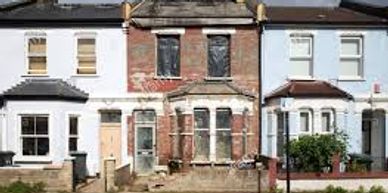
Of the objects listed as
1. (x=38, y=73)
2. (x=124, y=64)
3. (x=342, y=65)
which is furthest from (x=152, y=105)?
(x=342, y=65)

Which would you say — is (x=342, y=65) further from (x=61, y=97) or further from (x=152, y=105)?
(x=61, y=97)

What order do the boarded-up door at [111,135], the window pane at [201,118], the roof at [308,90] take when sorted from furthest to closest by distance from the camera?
the boarded-up door at [111,135] < the window pane at [201,118] < the roof at [308,90]

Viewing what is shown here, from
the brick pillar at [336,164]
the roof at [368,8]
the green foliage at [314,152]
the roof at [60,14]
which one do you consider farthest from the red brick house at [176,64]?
the roof at [368,8]

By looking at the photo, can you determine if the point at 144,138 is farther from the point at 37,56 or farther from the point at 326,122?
the point at 326,122

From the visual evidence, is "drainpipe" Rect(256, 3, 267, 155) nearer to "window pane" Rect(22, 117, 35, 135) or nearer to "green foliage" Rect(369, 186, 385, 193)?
"green foliage" Rect(369, 186, 385, 193)

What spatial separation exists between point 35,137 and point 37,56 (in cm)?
382

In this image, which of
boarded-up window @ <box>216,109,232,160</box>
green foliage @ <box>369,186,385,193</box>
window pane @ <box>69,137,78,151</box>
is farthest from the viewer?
window pane @ <box>69,137,78,151</box>

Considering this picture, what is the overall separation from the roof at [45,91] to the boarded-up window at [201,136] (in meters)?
5.03

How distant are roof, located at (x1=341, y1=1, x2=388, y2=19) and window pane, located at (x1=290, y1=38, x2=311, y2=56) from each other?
3.52 metres

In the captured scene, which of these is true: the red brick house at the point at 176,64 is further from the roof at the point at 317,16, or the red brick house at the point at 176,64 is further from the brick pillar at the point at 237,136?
the roof at the point at 317,16

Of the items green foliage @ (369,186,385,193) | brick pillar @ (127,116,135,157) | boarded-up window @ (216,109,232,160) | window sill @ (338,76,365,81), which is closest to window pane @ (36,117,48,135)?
brick pillar @ (127,116,135,157)

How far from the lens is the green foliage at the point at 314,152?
1336 inches

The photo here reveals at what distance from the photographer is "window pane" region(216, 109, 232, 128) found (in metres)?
37.6

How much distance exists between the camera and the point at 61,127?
37.3 meters
